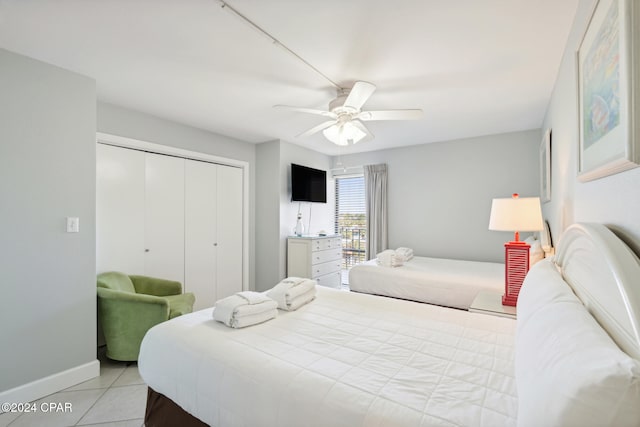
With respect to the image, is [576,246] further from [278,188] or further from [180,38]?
[278,188]

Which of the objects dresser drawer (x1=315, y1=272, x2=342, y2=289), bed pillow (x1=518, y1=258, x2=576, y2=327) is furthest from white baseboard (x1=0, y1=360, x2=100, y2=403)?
bed pillow (x1=518, y1=258, x2=576, y2=327)

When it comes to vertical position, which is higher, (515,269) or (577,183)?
(577,183)

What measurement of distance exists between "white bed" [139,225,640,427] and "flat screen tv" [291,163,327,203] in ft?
9.17

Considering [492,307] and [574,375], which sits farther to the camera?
[492,307]

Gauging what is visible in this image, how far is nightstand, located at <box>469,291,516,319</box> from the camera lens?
194cm

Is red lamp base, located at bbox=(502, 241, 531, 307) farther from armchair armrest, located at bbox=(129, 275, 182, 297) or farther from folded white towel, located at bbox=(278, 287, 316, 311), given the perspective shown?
armchair armrest, located at bbox=(129, 275, 182, 297)

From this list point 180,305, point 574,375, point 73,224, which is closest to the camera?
point 574,375

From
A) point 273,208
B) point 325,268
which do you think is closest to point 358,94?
point 273,208

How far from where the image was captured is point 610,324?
796 mm

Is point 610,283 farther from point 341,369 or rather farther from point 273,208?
point 273,208

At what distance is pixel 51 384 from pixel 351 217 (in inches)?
172

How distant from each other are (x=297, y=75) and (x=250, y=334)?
1897 mm

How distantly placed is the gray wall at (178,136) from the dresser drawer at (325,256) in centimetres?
102

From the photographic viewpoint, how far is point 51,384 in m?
2.14
